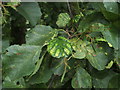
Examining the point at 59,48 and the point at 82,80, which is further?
the point at 82,80

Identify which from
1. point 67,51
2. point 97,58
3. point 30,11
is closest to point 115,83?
point 97,58

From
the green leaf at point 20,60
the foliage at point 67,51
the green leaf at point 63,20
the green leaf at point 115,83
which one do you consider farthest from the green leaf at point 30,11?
the green leaf at point 115,83

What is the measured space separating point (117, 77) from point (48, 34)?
0.77ft

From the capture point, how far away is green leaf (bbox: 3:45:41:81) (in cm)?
54

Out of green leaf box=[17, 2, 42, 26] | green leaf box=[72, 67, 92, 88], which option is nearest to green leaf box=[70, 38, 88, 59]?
green leaf box=[72, 67, 92, 88]

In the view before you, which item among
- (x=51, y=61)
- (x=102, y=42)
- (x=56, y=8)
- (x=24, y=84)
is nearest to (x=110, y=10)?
(x=102, y=42)

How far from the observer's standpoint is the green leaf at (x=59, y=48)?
1.73 ft

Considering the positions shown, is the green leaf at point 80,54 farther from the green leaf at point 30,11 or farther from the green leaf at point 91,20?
the green leaf at point 30,11

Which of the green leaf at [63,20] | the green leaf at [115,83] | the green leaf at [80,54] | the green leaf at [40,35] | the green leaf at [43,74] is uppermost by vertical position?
the green leaf at [63,20]

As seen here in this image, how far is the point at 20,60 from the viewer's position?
0.55 m

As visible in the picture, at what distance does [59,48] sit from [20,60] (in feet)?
0.35

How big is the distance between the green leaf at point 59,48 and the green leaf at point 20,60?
0.14 ft

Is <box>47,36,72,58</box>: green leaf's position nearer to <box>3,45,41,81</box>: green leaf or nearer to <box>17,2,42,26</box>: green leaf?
<box>3,45,41,81</box>: green leaf

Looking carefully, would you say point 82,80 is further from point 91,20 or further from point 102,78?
point 91,20
